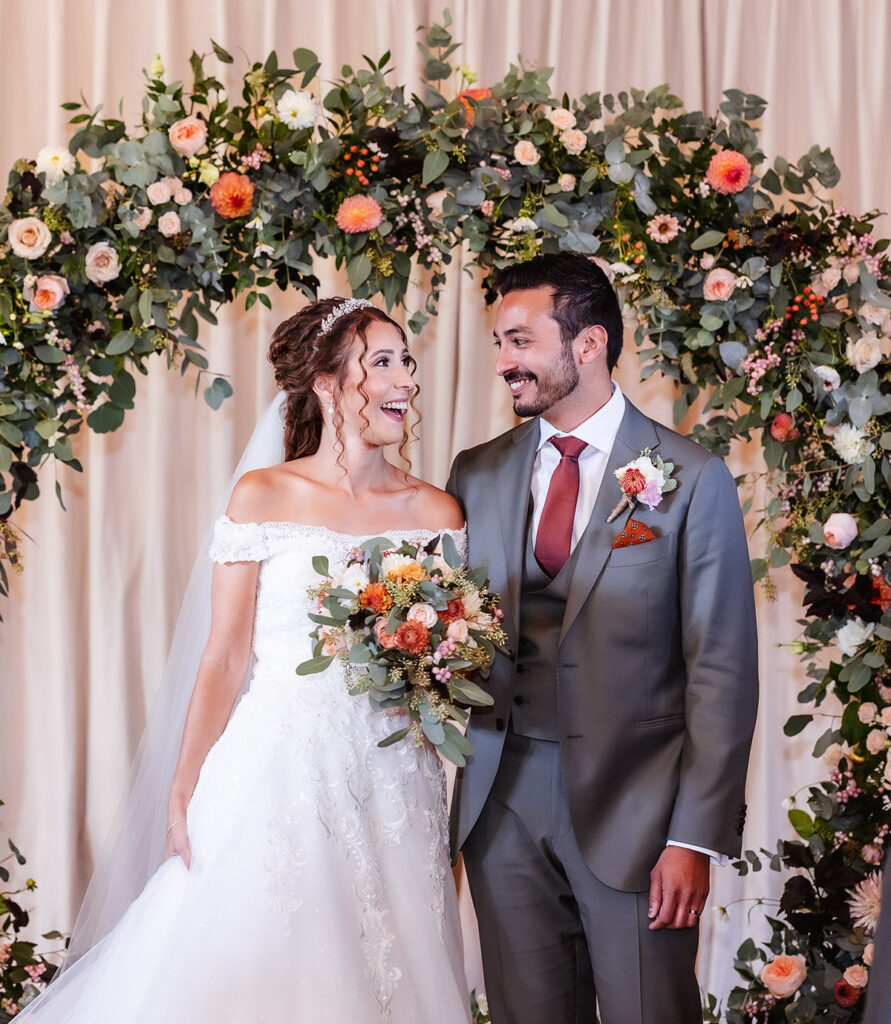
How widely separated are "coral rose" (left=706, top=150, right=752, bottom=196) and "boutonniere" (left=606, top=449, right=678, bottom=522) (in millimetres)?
883

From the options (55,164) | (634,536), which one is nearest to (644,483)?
(634,536)

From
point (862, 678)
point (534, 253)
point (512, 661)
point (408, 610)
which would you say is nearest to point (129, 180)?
point (534, 253)

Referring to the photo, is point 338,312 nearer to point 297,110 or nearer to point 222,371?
point 297,110

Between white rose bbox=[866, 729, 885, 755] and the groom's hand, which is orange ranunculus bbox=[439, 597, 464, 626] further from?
white rose bbox=[866, 729, 885, 755]

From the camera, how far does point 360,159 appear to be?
2.96m

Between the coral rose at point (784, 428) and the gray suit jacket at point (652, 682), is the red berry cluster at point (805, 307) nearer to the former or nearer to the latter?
the coral rose at point (784, 428)

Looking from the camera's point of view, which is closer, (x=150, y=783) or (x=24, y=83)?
(x=150, y=783)

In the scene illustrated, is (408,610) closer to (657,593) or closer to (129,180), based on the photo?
(657,593)

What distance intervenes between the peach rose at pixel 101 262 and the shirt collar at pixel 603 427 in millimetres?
1226

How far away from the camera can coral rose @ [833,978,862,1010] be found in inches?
124

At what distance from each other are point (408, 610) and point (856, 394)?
4.64ft

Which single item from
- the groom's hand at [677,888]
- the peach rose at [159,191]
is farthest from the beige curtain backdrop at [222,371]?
the groom's hand at [677,888]

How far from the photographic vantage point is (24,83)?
13.3ft

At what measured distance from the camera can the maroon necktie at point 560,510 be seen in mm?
2689
